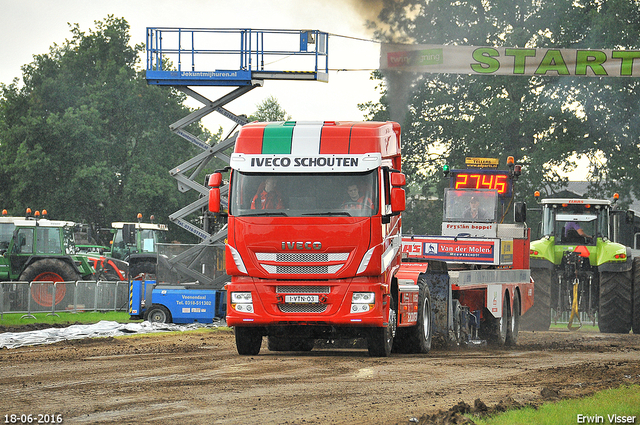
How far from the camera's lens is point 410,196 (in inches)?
1898

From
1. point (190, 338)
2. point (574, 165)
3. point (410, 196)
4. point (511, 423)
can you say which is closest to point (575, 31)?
point (574, 165)

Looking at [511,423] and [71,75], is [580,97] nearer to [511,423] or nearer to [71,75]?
[71,75]

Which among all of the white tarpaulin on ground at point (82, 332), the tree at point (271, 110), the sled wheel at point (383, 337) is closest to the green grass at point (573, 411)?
the sled wheel at point (383, 337)

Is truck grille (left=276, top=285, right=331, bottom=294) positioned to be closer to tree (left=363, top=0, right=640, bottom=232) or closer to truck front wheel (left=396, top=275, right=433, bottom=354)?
truck front wheel (left=396, top=275, right=433, bottom=354)

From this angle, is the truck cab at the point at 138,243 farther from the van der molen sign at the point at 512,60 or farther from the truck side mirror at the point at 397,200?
the truck side mirror at the point at 397,200

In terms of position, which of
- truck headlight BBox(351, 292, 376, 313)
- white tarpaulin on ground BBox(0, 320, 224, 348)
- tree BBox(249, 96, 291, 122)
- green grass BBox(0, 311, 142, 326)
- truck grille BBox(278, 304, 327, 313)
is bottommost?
green grass BBox(0, 311, 142, 326)

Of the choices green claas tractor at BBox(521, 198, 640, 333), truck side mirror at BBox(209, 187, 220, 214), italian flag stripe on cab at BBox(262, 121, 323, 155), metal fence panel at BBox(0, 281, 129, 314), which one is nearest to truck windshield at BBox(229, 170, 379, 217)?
truck side mirror at BBox(209, 187, 220, 214)

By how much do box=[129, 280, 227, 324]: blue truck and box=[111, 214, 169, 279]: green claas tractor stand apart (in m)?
7.63

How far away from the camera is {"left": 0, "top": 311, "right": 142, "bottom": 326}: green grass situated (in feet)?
81.6

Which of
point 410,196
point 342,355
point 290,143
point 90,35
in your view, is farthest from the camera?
point 90,35

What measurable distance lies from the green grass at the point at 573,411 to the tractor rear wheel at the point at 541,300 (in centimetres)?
1416

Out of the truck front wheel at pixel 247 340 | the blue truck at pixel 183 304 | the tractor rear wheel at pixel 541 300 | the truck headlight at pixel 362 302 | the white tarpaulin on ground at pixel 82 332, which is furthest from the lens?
the tractor rear wheel at pixel 541 300

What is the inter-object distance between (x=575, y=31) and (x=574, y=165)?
21.2ft

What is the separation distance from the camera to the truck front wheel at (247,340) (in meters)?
14.5
